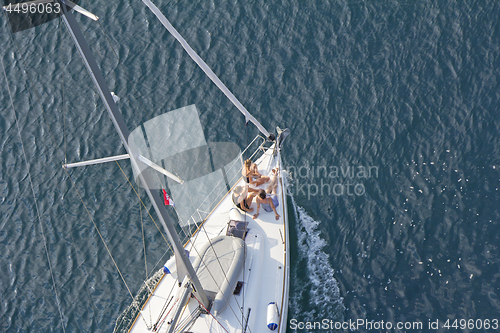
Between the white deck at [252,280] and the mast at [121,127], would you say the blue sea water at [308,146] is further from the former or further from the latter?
the mast at [121,127]

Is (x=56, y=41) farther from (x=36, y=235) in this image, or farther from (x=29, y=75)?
(x=36, y=235)

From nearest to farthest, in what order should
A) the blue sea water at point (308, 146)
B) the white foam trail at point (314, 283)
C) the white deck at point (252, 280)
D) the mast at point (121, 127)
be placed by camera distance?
the mast at point (121, 127)
the white deck at point (252, 280)
the white foam trail at point (314, 283)
the blue sea water at point (308, 146)

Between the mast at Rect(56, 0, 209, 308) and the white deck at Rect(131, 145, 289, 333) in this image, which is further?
the white deck at Rect(131, 145, 289, 333)

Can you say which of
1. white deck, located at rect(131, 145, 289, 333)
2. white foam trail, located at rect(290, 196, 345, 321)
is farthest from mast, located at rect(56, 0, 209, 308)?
white foam trail, located at rect(290, 196, 345, 321)

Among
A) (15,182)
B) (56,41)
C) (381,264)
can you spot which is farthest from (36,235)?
(381,264)

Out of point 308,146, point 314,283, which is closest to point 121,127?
point 314,283

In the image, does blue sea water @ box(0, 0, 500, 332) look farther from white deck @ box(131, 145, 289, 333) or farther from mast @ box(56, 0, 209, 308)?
mast @ box(56, 0, 209, 308)

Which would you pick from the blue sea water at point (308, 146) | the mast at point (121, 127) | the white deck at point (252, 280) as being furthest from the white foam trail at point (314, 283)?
the mast at point (121, 127)
